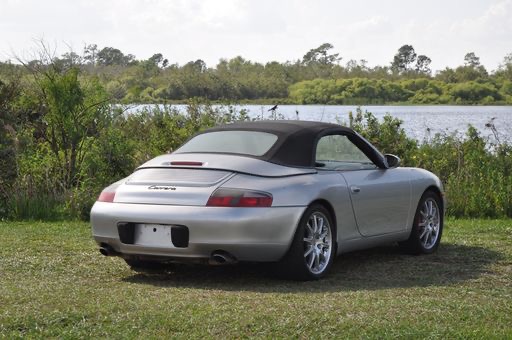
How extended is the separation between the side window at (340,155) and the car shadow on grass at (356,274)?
3.34ft

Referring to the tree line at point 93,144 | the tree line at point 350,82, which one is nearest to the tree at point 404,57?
the tree line at point 350,82

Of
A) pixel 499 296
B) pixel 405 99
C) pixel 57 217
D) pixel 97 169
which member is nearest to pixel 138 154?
pixel 97 169

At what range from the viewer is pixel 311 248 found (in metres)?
9.12

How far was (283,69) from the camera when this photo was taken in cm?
6656

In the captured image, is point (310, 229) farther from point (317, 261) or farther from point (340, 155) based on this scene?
point (340, 155)

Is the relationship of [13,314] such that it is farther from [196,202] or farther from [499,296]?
[499,296]

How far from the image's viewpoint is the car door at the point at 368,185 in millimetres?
9798

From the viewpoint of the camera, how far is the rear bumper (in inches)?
337

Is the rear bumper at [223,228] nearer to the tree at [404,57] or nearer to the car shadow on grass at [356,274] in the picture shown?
the car shadow on grass at [356,274]

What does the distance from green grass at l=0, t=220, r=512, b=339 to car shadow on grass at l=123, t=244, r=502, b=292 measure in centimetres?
1

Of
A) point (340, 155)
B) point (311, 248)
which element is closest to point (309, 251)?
point (311, 248)

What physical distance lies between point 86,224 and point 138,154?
3623 millimetres

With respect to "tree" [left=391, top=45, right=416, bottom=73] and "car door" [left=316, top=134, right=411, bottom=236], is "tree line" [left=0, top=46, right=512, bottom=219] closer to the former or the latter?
"car door" [left=316, top=134, right=411, bottom=236]

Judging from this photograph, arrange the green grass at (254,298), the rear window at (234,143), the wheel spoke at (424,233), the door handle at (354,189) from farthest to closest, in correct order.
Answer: the wheel spoke at (424,233) → the door handle at (354,189) → the rear window at (234,143) → the green grass at (254,298)
